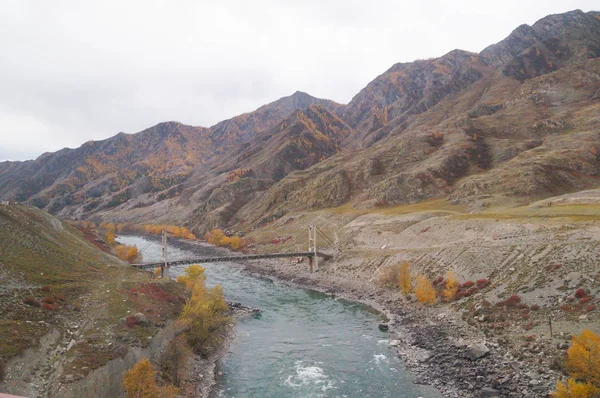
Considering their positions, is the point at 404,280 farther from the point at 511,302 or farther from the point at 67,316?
the point at 67,316

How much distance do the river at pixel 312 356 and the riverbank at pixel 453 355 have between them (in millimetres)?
1863

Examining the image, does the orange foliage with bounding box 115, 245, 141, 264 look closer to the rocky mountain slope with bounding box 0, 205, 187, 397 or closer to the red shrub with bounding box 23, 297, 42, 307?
the rocky mountain slope with bounding box 0, 205, 187, 397

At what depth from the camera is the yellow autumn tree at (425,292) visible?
1999 inches

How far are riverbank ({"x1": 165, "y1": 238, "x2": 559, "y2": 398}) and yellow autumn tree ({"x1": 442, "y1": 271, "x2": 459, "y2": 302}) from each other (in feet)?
5.66

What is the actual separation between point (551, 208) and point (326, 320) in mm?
48231

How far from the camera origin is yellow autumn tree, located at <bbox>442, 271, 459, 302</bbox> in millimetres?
48938

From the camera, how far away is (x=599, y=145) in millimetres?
116938

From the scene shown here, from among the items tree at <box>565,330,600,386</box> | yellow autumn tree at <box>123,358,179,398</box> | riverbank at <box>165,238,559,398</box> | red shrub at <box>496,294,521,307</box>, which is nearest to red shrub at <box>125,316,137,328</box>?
yellow autumn tree at <box>123,358,179,398</box>

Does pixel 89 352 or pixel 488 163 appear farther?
pixel 488 163

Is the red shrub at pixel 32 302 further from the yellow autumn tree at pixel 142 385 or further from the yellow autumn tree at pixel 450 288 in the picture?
the yellow autumn tree at pixel 450 288

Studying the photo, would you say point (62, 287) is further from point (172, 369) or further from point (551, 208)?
point (551, 208)

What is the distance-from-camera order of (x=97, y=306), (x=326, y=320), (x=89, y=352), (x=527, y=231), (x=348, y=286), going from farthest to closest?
(x=348, y=286) → (x=527, y=231) → (x=326, y=320) → (x=97, y=306) → (x=89, y=352)

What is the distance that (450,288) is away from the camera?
50.4 m

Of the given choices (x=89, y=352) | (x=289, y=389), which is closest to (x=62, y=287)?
(x=89, y=352)
